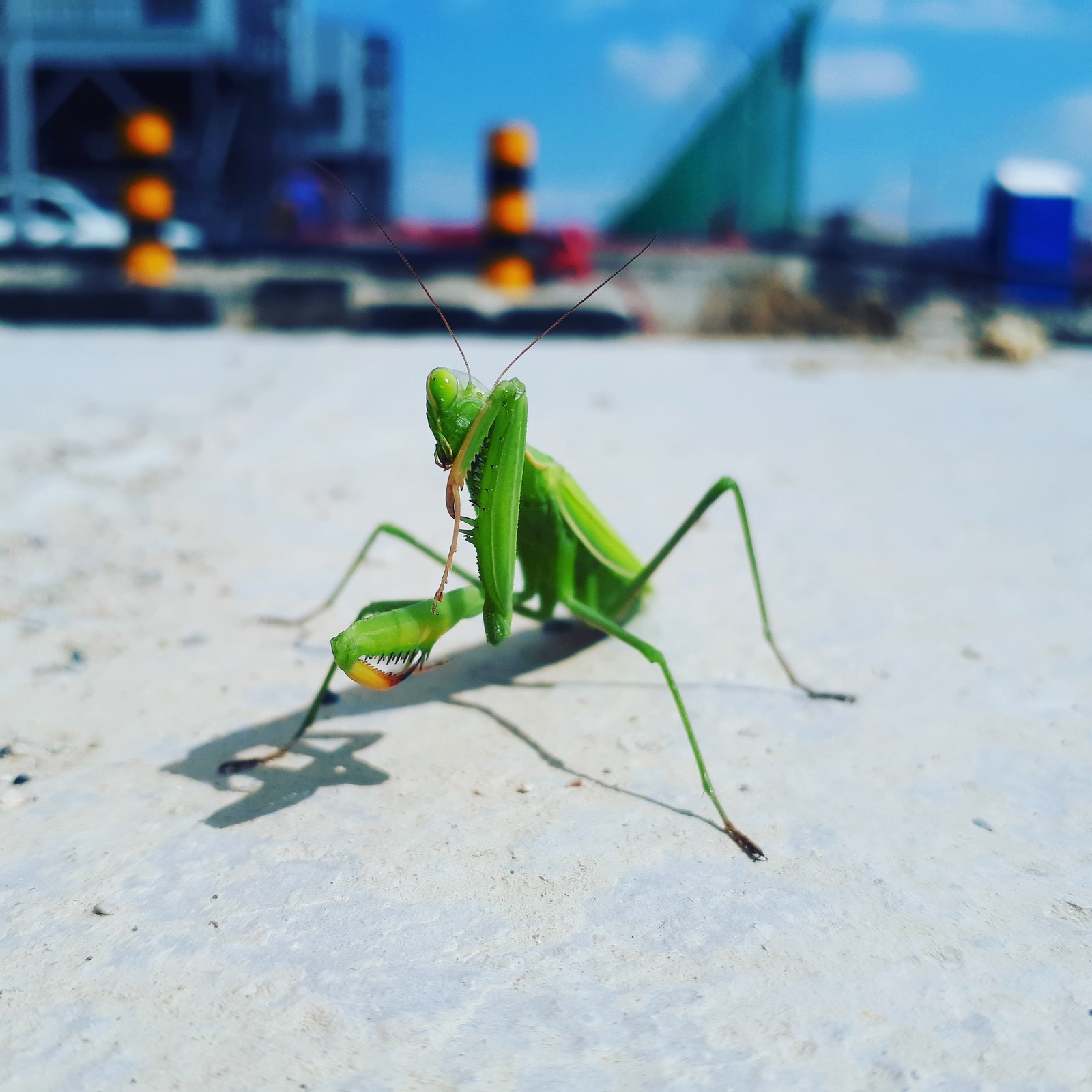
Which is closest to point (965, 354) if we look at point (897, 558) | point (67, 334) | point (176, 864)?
point (897, 558)

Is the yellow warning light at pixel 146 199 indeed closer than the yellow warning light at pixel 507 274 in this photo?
Yes

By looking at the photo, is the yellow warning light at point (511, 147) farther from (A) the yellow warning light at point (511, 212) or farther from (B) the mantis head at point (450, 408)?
(B) the mantis head at point (450, 408)

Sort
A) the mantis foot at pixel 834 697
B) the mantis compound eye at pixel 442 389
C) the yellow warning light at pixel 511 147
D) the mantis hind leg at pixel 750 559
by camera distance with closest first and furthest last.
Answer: the mantis compound eye at pixel 442 389 → the mantis hind leg at pixel 750 559 → the mantis foot at pixel 834 697 → the yellow warning light at pixel 511 147

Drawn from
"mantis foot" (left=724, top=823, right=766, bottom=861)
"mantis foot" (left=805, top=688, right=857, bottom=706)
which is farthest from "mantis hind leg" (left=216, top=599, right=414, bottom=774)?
"mantis foot" (left=805, top=688, right=857, bottom=706)

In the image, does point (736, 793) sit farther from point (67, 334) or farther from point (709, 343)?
point (67, 334)

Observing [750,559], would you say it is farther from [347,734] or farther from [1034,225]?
[1034,225]

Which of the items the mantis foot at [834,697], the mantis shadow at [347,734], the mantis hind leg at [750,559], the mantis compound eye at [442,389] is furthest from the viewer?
the mantis foot at [834,697]

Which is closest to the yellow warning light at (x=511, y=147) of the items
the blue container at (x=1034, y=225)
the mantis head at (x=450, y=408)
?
the blue container at (x=1034, y=225)

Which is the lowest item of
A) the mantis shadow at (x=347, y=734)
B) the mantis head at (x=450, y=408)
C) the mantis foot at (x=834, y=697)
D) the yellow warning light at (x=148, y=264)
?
the mantis shadow at (x=347, y=734)
